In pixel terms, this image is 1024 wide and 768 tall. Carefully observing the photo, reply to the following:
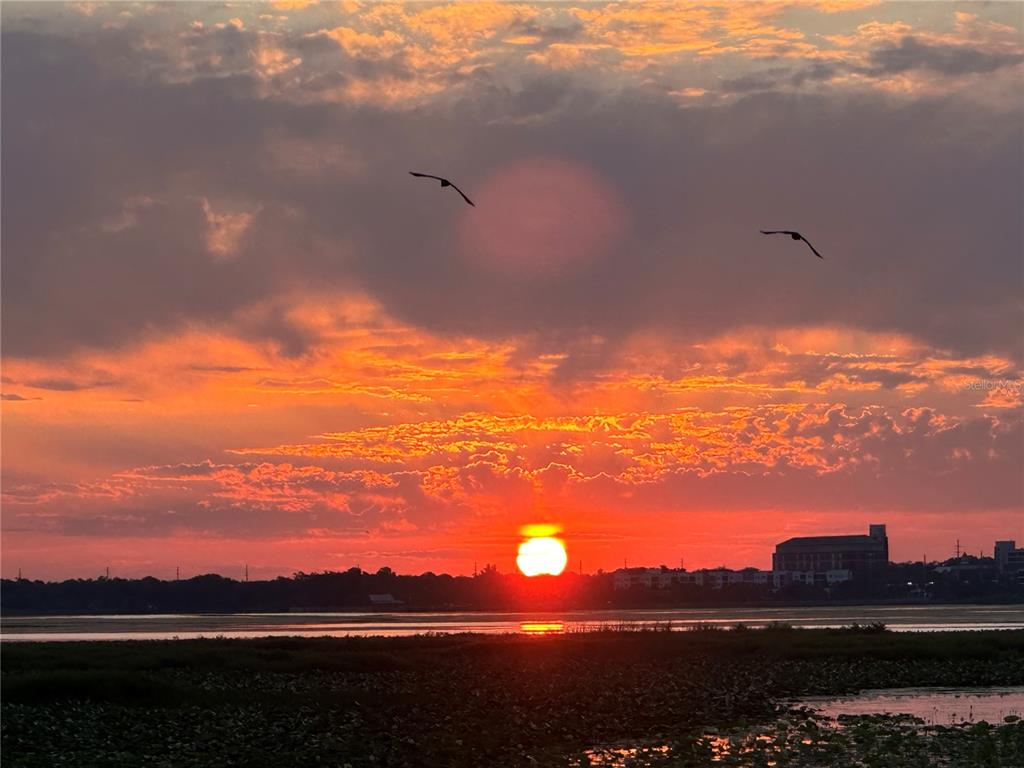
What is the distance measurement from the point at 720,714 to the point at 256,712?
62.2 ft

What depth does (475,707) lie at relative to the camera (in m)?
53.7

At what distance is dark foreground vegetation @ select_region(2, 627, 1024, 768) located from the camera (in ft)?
137

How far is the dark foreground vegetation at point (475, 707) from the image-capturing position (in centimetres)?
4181

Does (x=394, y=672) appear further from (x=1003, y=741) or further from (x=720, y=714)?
(x=1003, y=741)

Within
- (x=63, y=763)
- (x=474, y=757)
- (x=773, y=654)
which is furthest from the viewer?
(x=773, y=654)

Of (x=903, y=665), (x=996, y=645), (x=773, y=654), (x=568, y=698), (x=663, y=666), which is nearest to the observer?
(x=568, y=698)

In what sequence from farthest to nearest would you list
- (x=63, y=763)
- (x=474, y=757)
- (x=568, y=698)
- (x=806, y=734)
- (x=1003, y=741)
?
(x=568, y=698) → (x=806, y=734) → (x=1003, y=741) → (x=474, y=757) → (x=63, y=763)

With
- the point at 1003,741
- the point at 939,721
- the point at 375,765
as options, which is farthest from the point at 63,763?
the point at 939,721

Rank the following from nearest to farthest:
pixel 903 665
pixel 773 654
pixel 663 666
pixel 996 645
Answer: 1. pixel 663 666
2. pixel 903 665
3. pixel 773 654
4. pixel 996 645

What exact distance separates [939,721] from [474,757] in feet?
71.1

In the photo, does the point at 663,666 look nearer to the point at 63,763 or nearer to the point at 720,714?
the point at 720,714

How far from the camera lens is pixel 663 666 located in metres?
76.9

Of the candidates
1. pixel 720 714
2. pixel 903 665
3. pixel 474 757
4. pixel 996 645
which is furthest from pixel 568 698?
pixel 996 645

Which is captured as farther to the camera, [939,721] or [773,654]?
[773,654]
